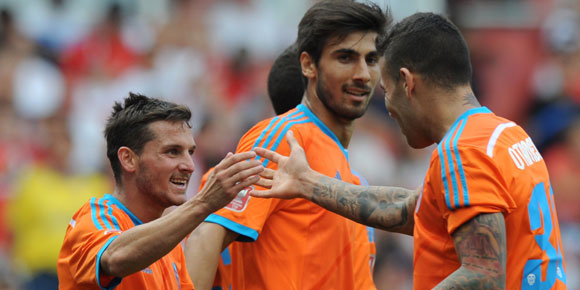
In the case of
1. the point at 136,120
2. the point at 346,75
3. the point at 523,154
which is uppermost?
the point at 346,75

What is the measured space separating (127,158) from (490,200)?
1.89 metres

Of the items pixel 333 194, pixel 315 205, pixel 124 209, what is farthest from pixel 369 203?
pixel 124 209

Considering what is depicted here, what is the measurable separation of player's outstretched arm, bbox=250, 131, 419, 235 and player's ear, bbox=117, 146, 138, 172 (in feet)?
2.04

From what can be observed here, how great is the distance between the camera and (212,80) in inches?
477

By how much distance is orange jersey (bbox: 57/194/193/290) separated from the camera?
424cm

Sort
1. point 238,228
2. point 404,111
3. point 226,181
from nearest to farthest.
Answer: point 226,181 < point 404,111 < point 238,228

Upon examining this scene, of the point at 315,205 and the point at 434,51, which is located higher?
the point at 434,51

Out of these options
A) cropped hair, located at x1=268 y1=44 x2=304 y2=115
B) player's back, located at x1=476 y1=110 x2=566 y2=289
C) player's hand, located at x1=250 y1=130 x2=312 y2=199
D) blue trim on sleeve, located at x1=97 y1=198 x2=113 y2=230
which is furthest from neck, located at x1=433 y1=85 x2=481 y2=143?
cropped hair, located at x1=268 y1=44 x2=304 y2=115

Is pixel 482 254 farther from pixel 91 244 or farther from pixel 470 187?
pixel 91 244

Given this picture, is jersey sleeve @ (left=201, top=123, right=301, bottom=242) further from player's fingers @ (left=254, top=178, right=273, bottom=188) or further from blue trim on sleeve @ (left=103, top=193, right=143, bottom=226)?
blue trim on sleeve @ (left=103, top=193, right=143, bottom=226)

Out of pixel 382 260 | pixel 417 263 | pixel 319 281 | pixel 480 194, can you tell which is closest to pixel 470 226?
pixel 480 194

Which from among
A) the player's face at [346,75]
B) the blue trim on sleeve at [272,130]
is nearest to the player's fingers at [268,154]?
the blue trim on sleeve at [272,130]

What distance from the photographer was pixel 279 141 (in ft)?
16.8

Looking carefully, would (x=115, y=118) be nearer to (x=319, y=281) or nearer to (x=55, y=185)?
(x=319, y=281)
